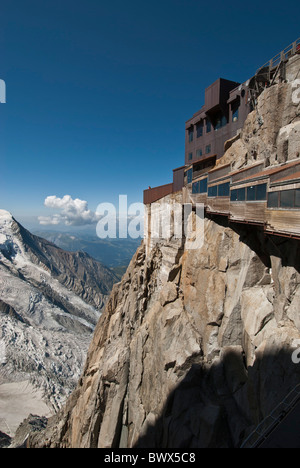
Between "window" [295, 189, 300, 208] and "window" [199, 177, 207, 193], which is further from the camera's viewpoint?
"window" [199, 177, 207, 193]

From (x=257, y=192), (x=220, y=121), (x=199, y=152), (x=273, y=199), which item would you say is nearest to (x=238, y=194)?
Answer: (x=257, y=192)

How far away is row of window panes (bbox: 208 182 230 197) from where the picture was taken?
61.1 ft

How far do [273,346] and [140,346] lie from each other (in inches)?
691

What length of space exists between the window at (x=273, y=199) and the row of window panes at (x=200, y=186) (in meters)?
12.0

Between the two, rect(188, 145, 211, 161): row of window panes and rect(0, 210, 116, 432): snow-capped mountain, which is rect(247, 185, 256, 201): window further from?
rect(0, 210, 116, 432): snow-capped mountain

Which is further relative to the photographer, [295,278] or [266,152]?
[266,152]

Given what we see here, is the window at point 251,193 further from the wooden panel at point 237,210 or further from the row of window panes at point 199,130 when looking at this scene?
the row of window panes at point 199,130

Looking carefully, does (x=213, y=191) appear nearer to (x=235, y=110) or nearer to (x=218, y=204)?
(x=218, y=204)

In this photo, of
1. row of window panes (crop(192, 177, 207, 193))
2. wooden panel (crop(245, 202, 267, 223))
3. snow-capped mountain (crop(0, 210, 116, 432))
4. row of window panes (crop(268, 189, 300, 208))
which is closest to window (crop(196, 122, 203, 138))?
row of window panes (crop(192, 177, 207, 193))

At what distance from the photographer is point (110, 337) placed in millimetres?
37750
